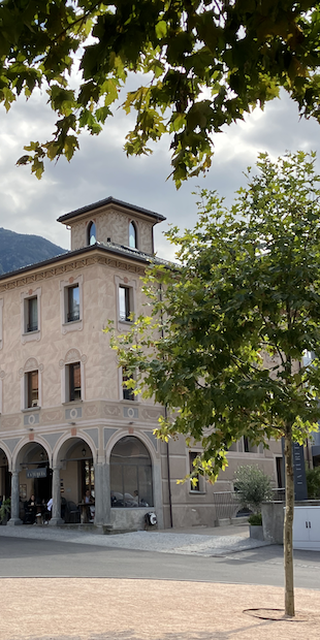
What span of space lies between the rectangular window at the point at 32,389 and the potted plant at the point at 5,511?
445 cm

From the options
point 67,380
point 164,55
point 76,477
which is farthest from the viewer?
point 76,477

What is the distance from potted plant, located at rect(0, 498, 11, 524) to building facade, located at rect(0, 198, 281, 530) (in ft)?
1.61

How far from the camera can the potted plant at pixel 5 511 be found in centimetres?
3278

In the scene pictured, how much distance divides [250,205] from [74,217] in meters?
27.2

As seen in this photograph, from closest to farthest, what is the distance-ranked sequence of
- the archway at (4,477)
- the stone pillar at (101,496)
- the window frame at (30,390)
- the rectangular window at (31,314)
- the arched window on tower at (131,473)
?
the stone pillar at (101,496), the arched window on tower at (131,473), the window frame at (30,390), the rectangular window at (31,314), the archway at (4,477)

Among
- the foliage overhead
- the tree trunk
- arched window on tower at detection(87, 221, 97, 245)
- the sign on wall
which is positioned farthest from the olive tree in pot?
the tree trunk

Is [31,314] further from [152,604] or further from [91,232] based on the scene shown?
[152,604]

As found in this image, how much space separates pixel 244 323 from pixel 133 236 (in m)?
28.0

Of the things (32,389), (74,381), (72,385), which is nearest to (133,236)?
(74,381)

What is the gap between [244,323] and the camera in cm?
988

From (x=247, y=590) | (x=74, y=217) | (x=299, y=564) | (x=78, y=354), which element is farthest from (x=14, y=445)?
(x=247, y=590)

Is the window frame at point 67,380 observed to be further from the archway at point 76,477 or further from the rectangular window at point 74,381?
the archway at point 76,477

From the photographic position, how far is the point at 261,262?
10.5 metres

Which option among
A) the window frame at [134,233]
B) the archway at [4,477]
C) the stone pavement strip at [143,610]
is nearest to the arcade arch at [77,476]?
the archway at [4,477]
